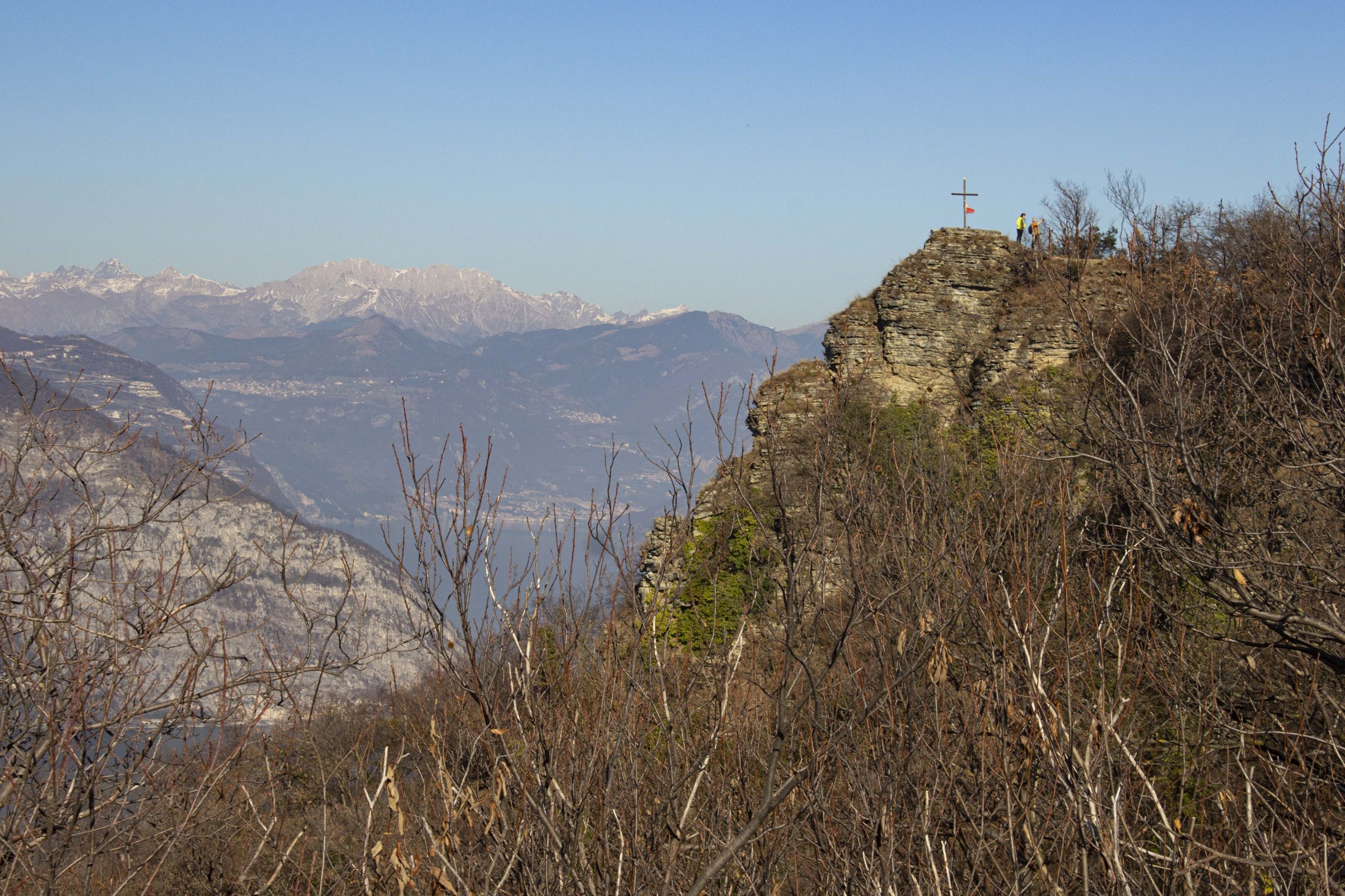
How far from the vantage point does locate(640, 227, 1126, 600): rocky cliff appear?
949 inches

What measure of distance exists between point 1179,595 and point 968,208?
18378 mm

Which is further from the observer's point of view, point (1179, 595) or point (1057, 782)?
point (1179, 595)

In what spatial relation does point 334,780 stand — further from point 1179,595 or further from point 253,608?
point 253,608

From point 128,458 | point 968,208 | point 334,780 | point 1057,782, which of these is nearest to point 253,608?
point 128,458

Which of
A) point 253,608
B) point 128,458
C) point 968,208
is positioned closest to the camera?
point 968,208

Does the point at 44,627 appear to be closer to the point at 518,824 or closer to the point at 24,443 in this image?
the point at 24,443

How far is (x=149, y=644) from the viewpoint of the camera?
310 inches

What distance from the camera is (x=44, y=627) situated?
23.2 ft

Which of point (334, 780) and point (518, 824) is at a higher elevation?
point (518, 824)

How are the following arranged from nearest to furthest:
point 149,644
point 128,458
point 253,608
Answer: point 149,644 → point 128,458 → point 253,608

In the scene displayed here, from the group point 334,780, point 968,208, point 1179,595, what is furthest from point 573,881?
point 334,780

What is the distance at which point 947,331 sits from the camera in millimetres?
26172

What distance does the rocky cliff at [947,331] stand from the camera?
24.1m

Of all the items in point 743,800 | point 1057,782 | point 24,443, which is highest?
point 24,443
